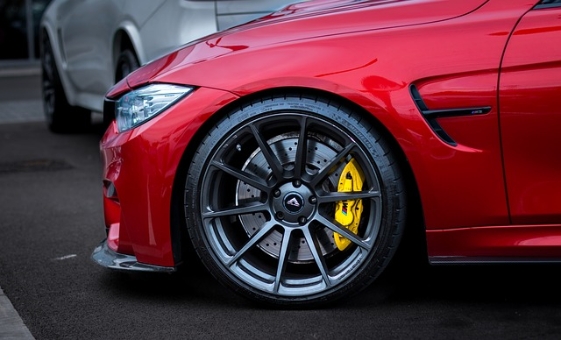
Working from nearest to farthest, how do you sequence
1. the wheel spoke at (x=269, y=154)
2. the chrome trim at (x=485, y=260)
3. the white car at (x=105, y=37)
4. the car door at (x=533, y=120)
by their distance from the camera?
the car door at (x=533, y=120) → the chrome trim at (x=485, y=260) → the wheel spoke at (x=269, y=154) → the white car at (x=105, y=37)

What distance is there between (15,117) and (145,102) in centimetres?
721

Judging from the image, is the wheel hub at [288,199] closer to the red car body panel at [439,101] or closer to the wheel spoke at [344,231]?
the wheel spoke at [344,231]

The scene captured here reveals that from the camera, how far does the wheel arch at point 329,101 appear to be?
404 cm

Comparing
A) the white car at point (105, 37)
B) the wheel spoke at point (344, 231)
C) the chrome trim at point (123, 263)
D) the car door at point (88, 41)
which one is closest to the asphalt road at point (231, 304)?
the chrome trim at point (123, 263)

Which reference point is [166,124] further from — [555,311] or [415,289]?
[555,311]

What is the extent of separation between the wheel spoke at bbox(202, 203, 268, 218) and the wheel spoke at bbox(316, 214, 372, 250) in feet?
0.71

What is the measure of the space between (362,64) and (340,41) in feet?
0.46

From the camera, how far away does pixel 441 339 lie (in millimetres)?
3803

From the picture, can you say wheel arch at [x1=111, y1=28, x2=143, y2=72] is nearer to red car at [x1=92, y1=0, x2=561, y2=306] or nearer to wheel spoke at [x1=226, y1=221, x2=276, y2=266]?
red car at [x1=92, y1=0, x2=561, y2=306]

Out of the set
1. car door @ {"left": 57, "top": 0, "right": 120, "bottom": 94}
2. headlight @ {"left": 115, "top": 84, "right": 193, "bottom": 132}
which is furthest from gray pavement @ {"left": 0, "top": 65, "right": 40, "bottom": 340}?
car door @ {"left": 57, "top": 0, "right": 120, "bottom": 94}

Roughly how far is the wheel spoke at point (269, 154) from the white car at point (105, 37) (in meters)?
2.33

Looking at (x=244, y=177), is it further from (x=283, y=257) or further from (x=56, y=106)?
(x=56, y=106)

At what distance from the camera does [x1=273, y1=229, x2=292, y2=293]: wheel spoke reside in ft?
13.6

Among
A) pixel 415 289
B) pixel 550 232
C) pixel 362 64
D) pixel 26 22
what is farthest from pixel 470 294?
pixel 26 22
